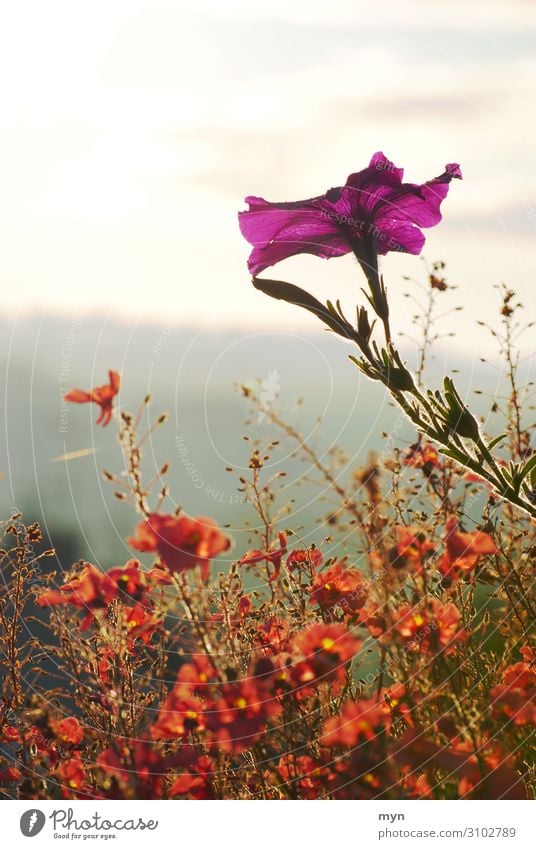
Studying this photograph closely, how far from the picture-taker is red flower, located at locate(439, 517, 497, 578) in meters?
1.20

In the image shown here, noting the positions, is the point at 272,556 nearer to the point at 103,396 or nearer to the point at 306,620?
the point at 306,620

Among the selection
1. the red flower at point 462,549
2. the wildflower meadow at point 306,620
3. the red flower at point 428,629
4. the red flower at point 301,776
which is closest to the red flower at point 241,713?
the wildflower meadow at point 306,620

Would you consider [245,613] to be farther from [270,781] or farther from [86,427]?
[86,427]

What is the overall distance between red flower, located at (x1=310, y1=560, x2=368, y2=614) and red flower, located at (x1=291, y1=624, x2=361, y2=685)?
5.9 inches

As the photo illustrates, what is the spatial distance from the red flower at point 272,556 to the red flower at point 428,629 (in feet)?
0.62

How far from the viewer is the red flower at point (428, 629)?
117 cm

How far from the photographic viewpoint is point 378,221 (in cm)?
123

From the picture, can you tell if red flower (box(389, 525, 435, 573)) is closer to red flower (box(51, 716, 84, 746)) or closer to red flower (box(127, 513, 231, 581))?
red flower (box(127, 513, 231, 581))

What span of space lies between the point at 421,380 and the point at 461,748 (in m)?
0.59

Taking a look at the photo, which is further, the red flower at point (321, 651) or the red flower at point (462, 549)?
the red flower at point (462, 549)

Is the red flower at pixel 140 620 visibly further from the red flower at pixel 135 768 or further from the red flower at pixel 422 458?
the red flower at pixel 422 458

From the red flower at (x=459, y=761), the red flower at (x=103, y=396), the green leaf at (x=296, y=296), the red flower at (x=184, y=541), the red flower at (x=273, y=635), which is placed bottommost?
the red flower at (x=459, y=761)

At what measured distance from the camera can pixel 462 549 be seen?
1216 mm

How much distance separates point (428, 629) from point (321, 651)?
0.19m
